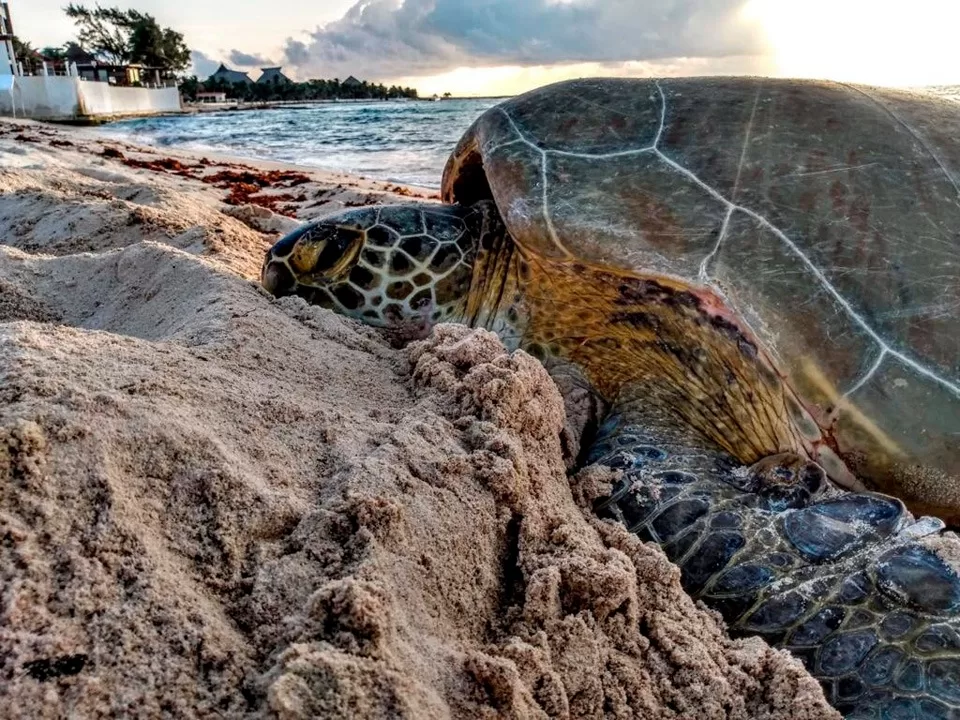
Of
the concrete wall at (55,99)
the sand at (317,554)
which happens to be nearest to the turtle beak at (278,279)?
the sand at (317,554)

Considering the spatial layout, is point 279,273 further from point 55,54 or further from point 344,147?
point 55,54

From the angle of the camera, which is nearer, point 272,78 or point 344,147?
point 344,147

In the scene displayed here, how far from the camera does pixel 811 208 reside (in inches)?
61.4

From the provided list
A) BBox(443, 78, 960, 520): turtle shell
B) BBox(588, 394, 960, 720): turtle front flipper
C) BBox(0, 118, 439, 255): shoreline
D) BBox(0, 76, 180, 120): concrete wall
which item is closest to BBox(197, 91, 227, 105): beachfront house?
BBox(0, 76, 180, 120): concrete wall

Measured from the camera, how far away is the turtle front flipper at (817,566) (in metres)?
1.02

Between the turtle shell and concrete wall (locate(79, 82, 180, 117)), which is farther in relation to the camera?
concrete wall (locate(79, 82, 180, 117))

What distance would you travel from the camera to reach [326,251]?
212cm

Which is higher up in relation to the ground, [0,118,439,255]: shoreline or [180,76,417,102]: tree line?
[180,76,417,102]: tree line

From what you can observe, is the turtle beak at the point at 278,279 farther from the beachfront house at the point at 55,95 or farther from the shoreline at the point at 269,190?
the beachfront house at the point at 55,95

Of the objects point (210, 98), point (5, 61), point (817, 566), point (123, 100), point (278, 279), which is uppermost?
point (210, 98)

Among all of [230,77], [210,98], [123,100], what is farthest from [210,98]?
[123,100]

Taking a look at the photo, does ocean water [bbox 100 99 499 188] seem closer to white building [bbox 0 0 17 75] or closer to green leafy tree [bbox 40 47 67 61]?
white building [bbox 0 0 17 75]

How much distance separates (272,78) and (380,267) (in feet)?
261

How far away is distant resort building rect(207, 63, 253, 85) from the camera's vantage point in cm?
7012
